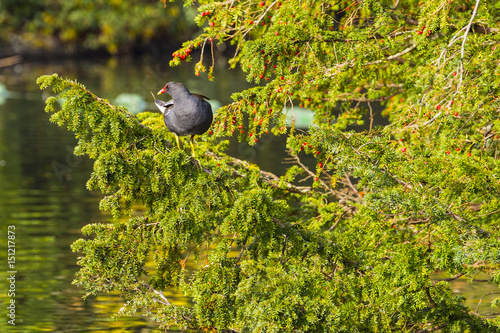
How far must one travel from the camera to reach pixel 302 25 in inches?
340

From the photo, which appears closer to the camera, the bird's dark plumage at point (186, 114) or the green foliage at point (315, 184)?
the green foliage at point (315, 184)

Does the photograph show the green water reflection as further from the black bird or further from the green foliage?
the black bird

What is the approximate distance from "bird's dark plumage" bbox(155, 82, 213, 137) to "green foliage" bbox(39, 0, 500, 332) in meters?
0.20

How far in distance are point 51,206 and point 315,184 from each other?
37.7 feet

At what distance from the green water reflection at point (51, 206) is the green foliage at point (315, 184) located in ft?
10.7

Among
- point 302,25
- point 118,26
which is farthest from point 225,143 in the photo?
point 118,26

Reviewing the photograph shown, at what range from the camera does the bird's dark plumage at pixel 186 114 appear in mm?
7500

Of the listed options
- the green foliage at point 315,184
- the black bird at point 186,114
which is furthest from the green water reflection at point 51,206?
the black bird at point 186,114

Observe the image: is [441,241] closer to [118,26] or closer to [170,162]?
[170,162]

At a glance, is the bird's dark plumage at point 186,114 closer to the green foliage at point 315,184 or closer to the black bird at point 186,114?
the black bird at point 186,114

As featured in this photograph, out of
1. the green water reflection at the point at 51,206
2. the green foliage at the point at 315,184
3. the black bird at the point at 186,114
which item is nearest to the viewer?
the green foliage at the point at 315,184

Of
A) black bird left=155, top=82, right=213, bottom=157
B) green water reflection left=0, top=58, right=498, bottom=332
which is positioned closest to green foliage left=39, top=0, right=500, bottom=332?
black bird left=155, top=82, right=213, bottom=157

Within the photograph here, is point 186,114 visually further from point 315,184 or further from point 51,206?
point 51,206

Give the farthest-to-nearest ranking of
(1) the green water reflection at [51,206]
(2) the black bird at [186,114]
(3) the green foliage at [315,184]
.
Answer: (1) the green water reflection at [51,206], (2) the black bird at [186,114], (3) the green foliage at [315,184]
